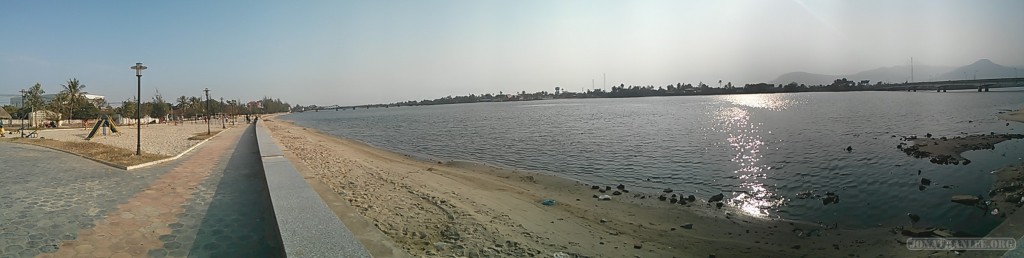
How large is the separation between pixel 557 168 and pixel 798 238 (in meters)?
10.1

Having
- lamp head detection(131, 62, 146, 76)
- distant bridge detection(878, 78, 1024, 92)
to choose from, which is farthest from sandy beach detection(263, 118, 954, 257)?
distant bridge detection(878, 78, 1024, 92)

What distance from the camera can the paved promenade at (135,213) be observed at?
5484 mm

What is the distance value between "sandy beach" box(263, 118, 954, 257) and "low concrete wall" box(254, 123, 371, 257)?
0.95m

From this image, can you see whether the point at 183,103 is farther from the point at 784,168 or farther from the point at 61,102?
the point at 784,168

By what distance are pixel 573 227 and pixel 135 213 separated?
7211 millimetres

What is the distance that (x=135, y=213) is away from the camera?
7.16 meters

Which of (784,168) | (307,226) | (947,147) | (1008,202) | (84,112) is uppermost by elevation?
(84,112)

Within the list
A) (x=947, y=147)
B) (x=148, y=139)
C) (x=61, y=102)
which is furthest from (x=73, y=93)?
(x=947, y=147)

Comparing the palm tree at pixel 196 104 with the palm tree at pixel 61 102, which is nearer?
the palm tree at pixel 61 102

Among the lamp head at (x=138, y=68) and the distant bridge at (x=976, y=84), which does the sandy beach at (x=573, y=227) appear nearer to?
the lamp head at (x=138, y=68)

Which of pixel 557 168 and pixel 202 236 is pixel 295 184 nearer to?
pixel 202 236

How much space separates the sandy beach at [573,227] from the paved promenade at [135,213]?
1841mm

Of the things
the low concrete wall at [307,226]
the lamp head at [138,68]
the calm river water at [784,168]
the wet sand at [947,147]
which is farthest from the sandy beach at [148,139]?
the wet sand at [947,147]

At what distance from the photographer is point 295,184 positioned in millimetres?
8273
